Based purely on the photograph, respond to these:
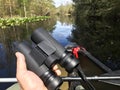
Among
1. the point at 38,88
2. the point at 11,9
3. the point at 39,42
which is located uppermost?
the point at 39,42

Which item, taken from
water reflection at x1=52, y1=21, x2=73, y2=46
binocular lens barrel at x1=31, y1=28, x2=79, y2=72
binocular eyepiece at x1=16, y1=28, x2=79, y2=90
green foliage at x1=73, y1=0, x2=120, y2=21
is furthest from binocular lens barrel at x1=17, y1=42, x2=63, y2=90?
green foliage at x1=73, y1=0, x2=120, y2=21

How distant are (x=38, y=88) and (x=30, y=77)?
6 cm

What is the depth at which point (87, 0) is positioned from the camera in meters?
54.0

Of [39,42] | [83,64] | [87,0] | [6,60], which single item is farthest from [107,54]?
[87,0]

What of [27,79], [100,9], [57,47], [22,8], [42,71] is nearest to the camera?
[27,79]

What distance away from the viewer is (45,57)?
4.35 feet

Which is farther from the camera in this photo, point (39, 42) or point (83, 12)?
point (83, 12)

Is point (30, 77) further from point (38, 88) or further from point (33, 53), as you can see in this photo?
point (33, 53)

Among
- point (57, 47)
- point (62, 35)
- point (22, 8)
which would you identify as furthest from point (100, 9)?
point (57, 47)

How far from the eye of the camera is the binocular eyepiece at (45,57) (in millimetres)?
1275

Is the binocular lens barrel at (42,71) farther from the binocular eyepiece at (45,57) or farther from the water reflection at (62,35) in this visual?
the water reflection at (62,35)

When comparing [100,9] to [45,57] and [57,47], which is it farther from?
[45,57]

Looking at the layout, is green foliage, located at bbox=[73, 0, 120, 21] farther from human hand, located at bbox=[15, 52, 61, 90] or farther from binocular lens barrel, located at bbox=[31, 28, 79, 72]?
human hand, located at bbox=[15, 52, 61, 90]

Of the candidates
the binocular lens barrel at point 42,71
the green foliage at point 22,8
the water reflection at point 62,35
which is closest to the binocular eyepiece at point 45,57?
the binocular lens barrel at point 42,71
